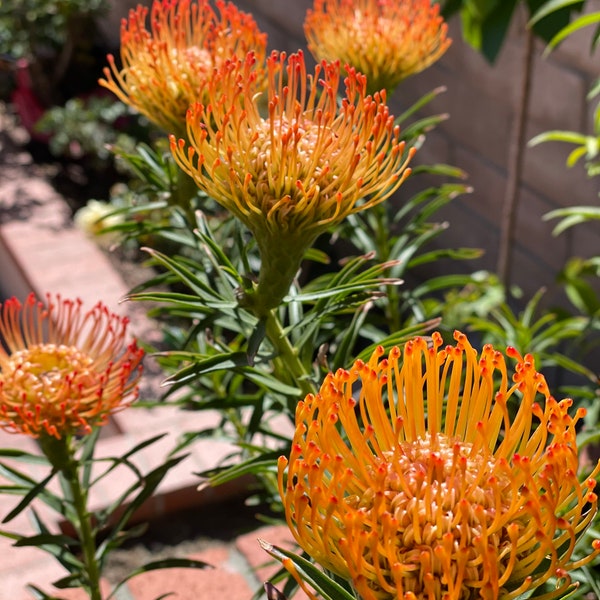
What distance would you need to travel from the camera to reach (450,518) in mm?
675

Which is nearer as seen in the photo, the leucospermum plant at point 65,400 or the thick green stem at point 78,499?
the leucospermum plant at point 65,400

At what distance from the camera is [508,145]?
2.88m

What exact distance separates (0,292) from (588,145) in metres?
2.71

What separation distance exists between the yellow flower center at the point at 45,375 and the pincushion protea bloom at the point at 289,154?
0.37 m

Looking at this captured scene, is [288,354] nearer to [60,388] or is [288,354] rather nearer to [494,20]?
[60,388]

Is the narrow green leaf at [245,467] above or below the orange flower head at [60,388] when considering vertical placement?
below

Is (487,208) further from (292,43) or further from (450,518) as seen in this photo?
(450,518)

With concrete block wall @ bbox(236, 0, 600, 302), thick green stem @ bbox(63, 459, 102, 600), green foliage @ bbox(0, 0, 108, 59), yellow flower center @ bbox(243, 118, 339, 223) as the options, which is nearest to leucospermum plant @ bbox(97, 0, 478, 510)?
yellow flower center @ bbox(243, 118, 339, 223)

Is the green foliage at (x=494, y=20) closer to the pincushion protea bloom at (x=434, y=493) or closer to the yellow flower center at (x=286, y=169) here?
the yellow flower center at (x=286, y=169)

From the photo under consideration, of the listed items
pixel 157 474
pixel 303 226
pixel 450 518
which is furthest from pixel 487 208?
pixel 450 518

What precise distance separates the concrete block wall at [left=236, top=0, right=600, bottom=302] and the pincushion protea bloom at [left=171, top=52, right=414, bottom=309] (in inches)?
66.8

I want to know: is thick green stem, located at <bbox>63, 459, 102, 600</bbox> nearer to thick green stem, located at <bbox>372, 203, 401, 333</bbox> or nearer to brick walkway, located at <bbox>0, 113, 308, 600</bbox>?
brick walkway, located at <bbox>0, 113, 308, 600</bbox>

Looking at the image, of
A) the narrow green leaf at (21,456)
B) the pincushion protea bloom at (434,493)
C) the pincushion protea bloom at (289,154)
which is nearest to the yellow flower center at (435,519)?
the pincushion protea bloom at (434,493)

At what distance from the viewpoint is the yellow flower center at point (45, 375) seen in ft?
3.87
